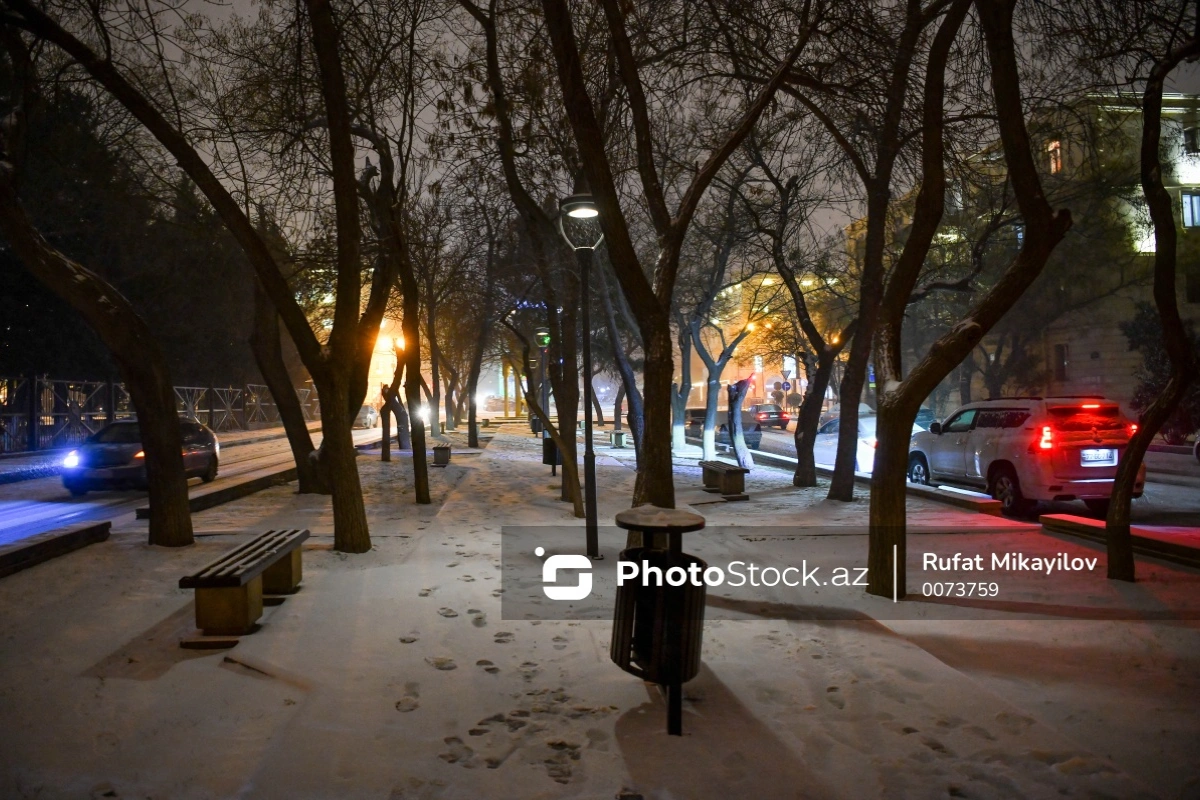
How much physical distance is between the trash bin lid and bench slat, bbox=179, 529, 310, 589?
2647 millimetres

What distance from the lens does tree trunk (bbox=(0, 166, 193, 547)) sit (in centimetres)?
768

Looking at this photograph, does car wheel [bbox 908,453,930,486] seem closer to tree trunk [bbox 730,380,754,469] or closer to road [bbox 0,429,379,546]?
tree trunk [bbox 730,380,754,469]

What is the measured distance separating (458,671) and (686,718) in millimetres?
1450

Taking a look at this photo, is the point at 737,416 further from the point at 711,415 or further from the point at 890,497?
the point at 890,497

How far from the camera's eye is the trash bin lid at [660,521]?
3959 millimetres

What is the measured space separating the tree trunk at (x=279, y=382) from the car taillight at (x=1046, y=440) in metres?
11.1

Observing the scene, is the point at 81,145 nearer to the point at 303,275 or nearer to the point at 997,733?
the point at 303,275

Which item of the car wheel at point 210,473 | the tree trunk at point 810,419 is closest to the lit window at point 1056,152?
the tree trunk at point 810,419

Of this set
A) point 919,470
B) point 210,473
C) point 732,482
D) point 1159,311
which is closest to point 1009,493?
point 919,470

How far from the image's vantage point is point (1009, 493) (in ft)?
38.9

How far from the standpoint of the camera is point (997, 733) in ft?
13.1

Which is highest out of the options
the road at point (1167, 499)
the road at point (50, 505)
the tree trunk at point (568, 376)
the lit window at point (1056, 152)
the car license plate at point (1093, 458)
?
the lit window at point (1056, 152)

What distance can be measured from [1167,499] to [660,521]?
13.6 meters

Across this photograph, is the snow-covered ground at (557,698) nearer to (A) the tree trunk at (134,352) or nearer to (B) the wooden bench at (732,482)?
(A) the tree trunk at (134,352)
